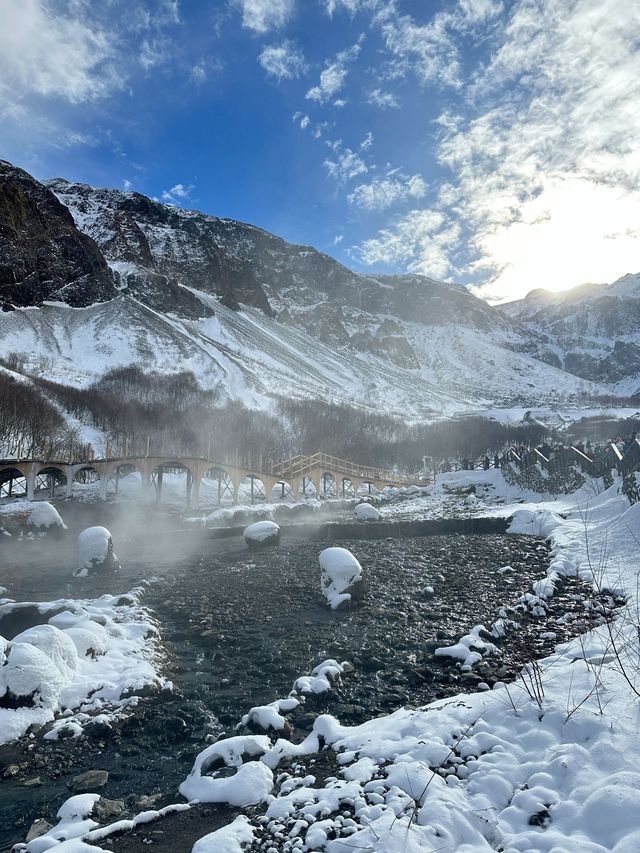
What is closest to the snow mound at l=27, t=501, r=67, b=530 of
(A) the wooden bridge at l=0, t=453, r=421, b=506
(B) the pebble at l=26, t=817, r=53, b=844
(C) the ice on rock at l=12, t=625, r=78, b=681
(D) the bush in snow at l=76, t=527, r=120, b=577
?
(A) the wooden bridge at l=0, t=453, r=421, b=506

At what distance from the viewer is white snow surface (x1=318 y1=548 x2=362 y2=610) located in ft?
46.0

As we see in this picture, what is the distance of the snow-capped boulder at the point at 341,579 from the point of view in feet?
45.6

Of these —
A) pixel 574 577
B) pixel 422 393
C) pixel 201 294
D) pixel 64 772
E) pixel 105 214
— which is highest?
pixel 105 214

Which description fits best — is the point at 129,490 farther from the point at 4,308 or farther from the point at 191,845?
the point at 4,308

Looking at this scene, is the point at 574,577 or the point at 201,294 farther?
the point at 201,294

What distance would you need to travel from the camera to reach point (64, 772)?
6.87 m

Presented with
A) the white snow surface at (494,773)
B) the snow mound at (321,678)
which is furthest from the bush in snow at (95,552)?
the white snow surface at (494,773)

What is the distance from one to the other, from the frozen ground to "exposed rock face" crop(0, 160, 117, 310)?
130290 mm

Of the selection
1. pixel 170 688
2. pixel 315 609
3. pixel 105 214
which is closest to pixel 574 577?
pixel 315 609

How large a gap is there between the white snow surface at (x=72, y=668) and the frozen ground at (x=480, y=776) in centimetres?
323

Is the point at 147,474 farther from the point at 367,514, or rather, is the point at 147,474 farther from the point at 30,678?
the point at 30,678

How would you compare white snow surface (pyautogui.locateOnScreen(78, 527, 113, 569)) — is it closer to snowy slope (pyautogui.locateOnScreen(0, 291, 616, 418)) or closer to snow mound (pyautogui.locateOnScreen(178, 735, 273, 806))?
snow mound (pyautogui.locateOnScreen(178, 735, 273, 806))

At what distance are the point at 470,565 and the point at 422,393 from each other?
17139 cm

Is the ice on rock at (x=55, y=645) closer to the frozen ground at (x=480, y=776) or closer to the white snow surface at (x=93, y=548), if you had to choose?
the frozen ground at (x=480, y=776)
